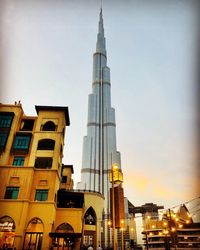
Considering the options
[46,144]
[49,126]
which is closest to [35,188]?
[46,144]

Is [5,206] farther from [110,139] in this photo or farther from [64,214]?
[110,139]

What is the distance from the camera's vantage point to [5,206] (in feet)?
71.4

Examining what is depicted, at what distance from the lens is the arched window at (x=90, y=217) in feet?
104

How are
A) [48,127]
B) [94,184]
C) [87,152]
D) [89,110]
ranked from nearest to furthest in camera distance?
[48,127], [94,184], [87,152], [89,110]

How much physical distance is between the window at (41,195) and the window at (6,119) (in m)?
8.35

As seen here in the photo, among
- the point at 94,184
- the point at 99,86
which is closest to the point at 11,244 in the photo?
the point at 94,184

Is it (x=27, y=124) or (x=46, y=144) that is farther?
(x=27, y=124)

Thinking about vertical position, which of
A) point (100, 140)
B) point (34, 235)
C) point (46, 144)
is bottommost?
point (34, 235)

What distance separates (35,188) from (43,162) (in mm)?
3114

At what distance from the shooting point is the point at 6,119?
2588 centimetres

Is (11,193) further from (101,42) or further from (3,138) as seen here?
(101,42)

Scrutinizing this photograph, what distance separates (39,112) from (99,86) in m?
71.4

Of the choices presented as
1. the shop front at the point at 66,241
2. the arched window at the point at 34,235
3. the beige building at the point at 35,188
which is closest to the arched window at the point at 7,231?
the beige building at the point at 35,188

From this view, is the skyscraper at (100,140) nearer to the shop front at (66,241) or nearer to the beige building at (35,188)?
the beige building at (35,188)
